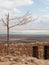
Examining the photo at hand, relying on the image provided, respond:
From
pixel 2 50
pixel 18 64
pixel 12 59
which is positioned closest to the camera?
pixel 18 64

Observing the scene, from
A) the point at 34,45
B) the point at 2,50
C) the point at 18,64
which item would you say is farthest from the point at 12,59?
the point at 34,45

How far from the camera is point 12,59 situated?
36.2ft

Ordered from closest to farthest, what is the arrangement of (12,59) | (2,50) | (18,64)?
(18,64)
(12,59)
(2,50)

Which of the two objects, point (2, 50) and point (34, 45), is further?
point (34, 45)

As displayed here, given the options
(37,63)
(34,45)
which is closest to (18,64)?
(37,63)

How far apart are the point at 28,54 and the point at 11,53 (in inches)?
45.4

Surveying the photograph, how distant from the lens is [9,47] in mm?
14547

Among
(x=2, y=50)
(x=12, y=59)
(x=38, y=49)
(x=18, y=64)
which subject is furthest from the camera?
(x=38, y=49)

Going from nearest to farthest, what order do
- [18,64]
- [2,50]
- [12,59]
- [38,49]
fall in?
[18,64], [12,59], [2,50], [38,49]

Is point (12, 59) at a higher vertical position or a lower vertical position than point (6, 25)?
lower

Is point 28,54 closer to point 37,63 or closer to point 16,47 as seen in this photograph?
point 16,47

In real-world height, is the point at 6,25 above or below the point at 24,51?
above

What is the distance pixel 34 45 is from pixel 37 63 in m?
5.07

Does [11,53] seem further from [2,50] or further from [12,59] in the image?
[12,59]
